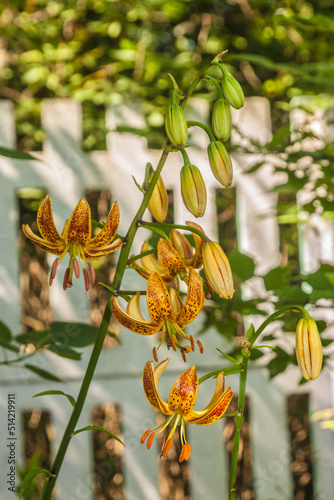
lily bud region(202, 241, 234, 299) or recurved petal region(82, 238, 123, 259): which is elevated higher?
recurved petal region(82, 238, 123, 259)

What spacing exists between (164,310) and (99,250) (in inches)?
3.4

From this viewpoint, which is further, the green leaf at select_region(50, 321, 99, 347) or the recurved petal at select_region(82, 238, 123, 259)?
the green leaf at select_region(50, 321, 99, 347)

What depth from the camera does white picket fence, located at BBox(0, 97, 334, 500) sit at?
1.22 metres

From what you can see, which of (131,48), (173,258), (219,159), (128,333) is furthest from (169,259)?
(131,48)

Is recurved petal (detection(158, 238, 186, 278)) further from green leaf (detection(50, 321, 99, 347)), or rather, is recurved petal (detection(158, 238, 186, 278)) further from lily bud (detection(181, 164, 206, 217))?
green leaf (detection(50, 321, 99, 347))

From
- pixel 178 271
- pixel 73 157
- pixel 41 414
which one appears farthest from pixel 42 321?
pixel 178 271

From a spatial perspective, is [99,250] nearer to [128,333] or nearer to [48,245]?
[48,245]

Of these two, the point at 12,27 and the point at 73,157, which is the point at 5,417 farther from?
the point at 12,27

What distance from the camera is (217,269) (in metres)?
0.50

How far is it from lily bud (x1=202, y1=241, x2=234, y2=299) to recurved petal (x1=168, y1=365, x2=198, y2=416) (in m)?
0.09

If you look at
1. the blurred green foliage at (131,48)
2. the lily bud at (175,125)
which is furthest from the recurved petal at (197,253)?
the blurred green foliage at (131,48)

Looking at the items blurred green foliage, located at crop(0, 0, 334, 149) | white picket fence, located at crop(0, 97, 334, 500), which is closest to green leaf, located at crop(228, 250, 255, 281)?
white picket fence, located at crop(0, 97, 334, 500)

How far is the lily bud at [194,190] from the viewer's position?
1.72ft

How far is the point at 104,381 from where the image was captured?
A: 1249 mm
